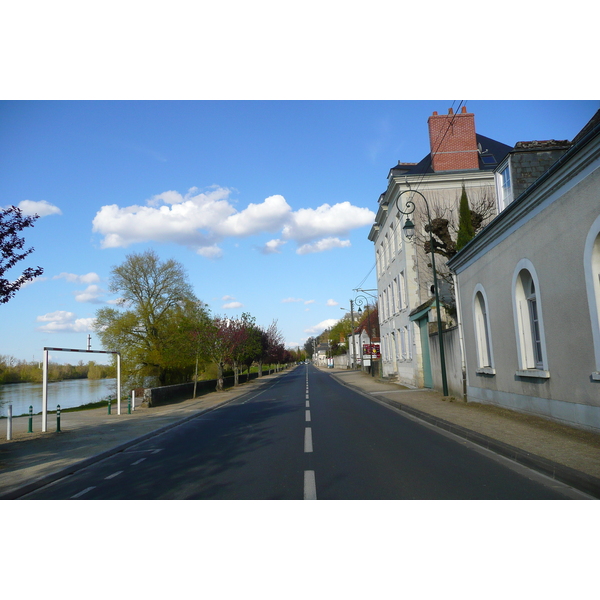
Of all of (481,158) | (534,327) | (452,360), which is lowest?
(452,360)

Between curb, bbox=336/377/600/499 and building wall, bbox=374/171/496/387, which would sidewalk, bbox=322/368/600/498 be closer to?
curb, bbox=336/377/600/499

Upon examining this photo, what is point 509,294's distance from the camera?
1209cm

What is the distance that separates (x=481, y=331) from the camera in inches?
589

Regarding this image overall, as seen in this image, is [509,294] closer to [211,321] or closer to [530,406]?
[530,406]

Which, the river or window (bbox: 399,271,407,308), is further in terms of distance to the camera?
the river

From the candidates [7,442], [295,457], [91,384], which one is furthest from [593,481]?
[91,384]

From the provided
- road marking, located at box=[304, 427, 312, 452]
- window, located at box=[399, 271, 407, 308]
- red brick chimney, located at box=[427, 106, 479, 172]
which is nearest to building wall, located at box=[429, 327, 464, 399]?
window, located at box=[399, 271, 407, 308]

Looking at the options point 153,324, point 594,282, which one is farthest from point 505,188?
point 153,324

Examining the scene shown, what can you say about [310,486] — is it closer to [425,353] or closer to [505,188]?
[505,188]

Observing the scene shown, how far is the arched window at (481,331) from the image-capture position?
581 inches

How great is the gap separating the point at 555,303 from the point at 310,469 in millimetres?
5868

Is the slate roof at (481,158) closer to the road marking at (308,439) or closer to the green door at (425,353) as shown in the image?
the green door at (425,353)

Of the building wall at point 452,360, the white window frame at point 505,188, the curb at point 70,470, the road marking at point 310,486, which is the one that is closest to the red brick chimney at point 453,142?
the building wall at point 452,360

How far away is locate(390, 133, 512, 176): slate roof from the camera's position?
2747cm
